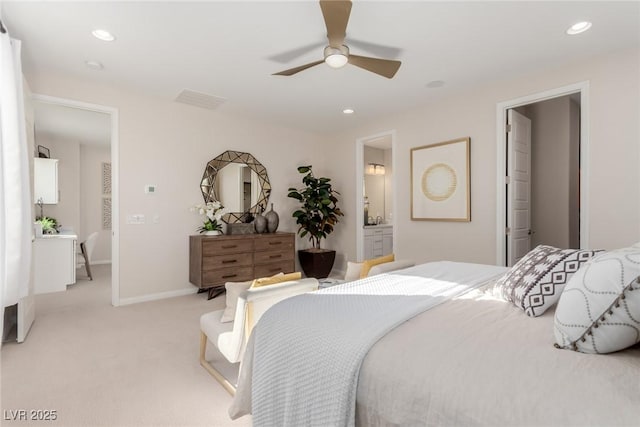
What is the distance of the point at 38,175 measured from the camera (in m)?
5.71

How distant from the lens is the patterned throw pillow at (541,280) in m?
1.33

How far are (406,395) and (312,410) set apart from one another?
0.33 m

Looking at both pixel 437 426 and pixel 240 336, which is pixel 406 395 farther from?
pixel 240 336

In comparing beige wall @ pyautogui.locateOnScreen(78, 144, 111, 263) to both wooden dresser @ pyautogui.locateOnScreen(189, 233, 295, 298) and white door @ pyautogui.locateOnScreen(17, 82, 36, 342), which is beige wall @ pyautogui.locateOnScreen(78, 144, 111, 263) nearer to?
wooden dresser @ pyautogui.locateOnScreen(189, 233, 295, 298)

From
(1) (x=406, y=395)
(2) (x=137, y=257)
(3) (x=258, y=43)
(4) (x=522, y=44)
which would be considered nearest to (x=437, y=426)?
(1) (x=406, y=395)

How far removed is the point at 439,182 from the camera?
13.6 feet

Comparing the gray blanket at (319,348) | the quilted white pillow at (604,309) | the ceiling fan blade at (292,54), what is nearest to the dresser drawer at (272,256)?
the ceiling fan blade at (292,54)

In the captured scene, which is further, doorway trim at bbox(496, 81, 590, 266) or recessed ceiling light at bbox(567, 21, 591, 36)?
doorway trim at bbox(496, 81, 590, 266)

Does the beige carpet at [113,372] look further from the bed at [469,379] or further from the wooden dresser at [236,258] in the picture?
the bed at [469,379]

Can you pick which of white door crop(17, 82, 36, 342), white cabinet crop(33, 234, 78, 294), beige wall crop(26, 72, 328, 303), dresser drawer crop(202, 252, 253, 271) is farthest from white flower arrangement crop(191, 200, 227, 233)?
white cabinet crop(33, 234, 78, 294)

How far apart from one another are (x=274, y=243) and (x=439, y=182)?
2394 mm

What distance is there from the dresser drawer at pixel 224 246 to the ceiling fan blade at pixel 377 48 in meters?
2.73

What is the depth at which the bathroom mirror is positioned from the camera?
4551 millimetres

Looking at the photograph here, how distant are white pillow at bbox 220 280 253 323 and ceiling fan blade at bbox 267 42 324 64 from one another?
6.73ft
